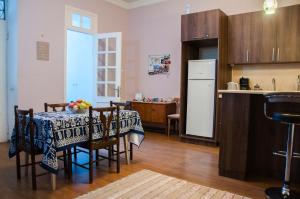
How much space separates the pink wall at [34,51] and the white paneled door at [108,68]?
0.77m

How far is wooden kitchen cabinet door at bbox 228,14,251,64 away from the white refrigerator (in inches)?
18.6

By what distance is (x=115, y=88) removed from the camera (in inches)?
194

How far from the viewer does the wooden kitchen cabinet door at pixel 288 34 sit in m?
3.76

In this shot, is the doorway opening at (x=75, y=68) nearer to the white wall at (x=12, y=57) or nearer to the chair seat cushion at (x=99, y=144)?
the white wall at (x=12, y=57)

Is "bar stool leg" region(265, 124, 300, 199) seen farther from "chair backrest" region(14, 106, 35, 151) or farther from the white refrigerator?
"chair backrest" region(14, 106, 35, 151)

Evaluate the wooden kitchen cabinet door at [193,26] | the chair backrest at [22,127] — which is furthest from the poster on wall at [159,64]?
the chair backrest at [22,127]

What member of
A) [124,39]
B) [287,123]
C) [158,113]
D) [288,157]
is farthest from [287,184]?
[124,39]

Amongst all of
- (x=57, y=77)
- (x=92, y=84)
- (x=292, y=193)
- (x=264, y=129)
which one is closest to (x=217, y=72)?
(x=264, y=129)

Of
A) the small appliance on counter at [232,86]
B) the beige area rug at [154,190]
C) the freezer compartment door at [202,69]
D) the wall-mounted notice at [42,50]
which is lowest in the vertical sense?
the beige area rug at [154,190]

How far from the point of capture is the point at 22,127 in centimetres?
256

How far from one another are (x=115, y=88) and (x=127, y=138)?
5.80 feet

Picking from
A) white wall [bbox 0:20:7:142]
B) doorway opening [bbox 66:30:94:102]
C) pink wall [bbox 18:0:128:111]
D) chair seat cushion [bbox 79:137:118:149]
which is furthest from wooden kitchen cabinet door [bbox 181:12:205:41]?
white wall [bbox 0:20:7:142]

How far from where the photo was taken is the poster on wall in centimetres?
558

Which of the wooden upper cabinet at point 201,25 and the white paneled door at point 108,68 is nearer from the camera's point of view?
the wooden upper cabinet at point 201,25
